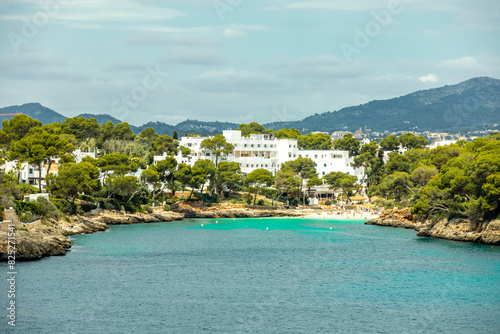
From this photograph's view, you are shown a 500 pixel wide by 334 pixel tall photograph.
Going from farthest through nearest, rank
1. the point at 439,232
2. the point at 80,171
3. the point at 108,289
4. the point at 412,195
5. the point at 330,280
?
the point at 412,195, the point at 80,171, the point at 439,232, the point at 330,280, the point at 108,289

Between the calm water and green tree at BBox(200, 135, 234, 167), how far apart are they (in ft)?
141

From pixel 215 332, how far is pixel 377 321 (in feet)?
28.0

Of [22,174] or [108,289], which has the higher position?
[22,174]

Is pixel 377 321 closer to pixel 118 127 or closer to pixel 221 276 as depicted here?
pixel 221 276

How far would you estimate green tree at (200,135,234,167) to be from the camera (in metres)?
108

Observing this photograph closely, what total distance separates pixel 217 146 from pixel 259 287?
68635 millimetres

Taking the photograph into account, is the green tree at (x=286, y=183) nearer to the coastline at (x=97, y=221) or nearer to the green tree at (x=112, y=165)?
the coastline at (x=97, y=221)

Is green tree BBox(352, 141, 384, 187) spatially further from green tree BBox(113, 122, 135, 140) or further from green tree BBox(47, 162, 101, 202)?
green tree BBox(47, 162, 101, 202)

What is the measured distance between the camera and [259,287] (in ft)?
137

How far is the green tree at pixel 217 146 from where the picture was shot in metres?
108

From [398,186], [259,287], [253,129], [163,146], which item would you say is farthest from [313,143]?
[259,287]

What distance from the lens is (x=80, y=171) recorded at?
2854 inches

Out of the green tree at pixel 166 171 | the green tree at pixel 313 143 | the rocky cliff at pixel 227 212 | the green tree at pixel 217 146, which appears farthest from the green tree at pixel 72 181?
the green tree at pixel 313 143

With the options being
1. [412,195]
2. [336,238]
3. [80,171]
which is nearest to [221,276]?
[336,238]
